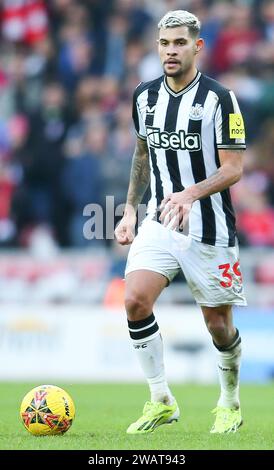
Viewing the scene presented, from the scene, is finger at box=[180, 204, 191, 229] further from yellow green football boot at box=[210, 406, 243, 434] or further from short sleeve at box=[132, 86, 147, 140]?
yellow green football boot at box=[210, 406, 243, 434]

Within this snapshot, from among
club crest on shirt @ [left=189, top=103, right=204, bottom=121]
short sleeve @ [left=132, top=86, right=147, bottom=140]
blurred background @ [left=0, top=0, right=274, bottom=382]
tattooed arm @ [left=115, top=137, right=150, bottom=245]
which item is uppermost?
blurred background @ [left=0, top=0, right=274, bottom=382]

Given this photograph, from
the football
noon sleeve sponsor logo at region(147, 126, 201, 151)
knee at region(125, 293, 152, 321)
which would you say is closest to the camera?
the football

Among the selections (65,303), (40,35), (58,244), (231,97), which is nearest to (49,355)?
(65,303)

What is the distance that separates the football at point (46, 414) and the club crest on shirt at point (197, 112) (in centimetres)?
196

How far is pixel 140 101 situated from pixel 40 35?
10.7m

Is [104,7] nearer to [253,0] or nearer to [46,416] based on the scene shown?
[253,0]

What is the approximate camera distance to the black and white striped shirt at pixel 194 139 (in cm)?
711

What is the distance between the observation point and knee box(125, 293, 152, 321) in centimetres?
695

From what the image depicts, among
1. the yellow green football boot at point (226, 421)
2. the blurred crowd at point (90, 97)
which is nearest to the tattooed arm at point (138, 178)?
the yellow green football boot at point (226, 421)

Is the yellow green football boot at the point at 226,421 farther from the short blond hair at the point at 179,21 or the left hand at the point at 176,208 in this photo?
the short blond hair at the point at 179,21

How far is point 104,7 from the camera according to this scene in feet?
58.4

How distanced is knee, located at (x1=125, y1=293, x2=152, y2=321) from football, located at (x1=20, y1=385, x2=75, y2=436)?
26.8 inches

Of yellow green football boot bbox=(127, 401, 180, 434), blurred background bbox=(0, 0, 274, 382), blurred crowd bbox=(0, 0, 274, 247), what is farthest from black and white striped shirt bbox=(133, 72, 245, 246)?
blurred crowd bbox=(0, 0, 274, 247)

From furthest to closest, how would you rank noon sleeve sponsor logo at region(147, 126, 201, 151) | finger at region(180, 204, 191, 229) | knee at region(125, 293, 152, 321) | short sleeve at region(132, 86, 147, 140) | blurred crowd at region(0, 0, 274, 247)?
blurred crowd at region(0, 0, 274, 247) → short sleeve at region(132, 86, 147, 140) → noon sleeve sponsor logo at region(147, 126, 201, 151) → knee at region(125, 293, 152, 321) → finger at region(180, 204, 191, 229)
